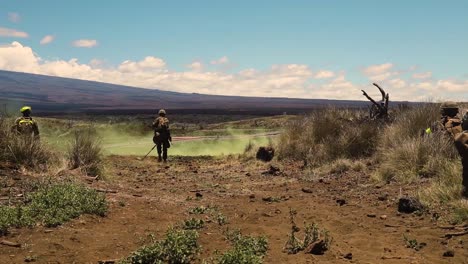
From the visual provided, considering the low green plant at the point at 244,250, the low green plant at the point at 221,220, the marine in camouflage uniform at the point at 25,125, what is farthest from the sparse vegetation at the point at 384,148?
the marine in camouflage uniform at the point at 25,125

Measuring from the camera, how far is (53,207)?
7.25 metres

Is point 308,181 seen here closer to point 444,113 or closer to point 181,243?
point 444,113

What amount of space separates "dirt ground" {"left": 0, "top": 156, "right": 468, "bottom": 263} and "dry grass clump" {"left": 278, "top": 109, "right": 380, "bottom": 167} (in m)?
1.72

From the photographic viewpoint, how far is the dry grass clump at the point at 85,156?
37.8 ft

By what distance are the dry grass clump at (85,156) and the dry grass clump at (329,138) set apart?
574 cm

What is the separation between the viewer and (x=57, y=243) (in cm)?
608

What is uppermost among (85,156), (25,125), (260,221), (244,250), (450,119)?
(450,119)

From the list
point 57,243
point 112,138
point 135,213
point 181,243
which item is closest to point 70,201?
point 135,213

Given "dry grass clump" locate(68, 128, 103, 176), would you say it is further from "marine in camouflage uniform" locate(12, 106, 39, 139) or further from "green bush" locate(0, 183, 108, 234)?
"green bush" locate(0, 183, 108, 234)

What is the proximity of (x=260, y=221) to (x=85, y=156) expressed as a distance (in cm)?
552

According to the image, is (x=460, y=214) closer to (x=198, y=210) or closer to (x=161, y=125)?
(x=198, y=210)

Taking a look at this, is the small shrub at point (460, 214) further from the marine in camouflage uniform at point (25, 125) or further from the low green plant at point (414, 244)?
the marine in camouflage uniform at point (25, 125)

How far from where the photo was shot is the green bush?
21.9 feet

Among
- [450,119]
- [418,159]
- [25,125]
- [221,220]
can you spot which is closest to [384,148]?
[418,159]
